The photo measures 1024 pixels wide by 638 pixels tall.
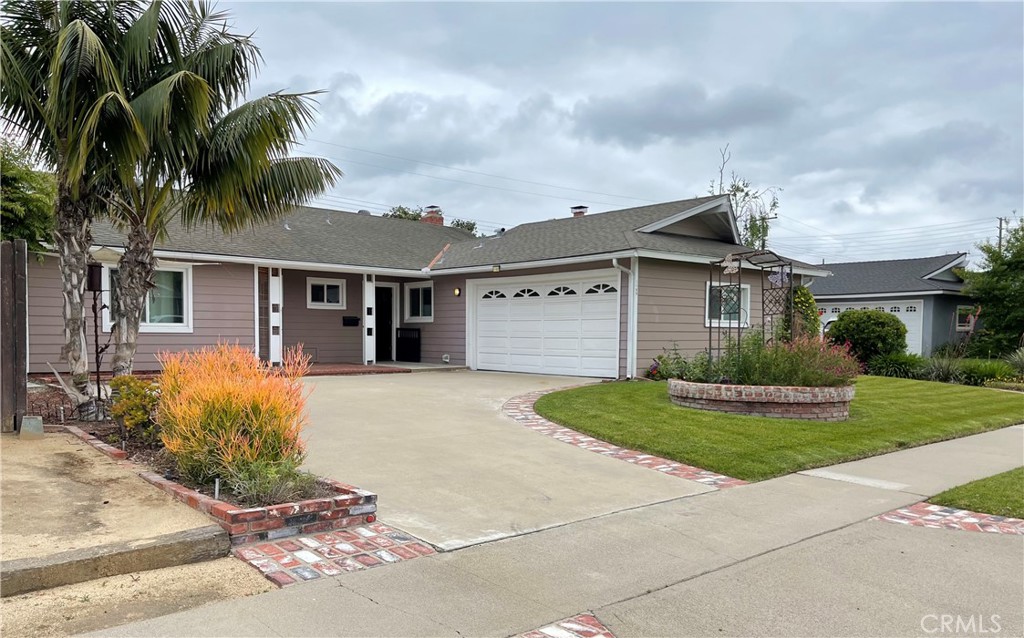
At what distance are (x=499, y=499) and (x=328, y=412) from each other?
4.61m

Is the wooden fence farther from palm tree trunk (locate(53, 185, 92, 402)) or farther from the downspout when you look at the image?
the downspout

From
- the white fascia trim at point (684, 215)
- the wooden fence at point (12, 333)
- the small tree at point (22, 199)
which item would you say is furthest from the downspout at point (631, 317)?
the small tree at point (22, 199)

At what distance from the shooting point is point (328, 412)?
947 centimetres

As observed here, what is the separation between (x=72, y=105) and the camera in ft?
23.0

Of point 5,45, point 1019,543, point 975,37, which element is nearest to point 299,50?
point 5,45

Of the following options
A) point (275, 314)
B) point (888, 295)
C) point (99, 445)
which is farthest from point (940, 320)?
point (99, 445)

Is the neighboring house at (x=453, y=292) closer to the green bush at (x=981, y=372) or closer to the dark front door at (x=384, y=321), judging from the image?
the dark front door at (x=384, y=321)

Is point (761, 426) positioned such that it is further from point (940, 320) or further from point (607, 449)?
point (940, 320)

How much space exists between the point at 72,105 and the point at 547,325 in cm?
1054

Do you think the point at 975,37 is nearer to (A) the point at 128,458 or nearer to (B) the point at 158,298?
(A) the point at 128,458

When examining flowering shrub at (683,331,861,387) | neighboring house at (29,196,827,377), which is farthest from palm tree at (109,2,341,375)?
flowering shrub at (683,331,861,387)

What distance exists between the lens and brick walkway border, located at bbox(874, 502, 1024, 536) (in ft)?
17.2

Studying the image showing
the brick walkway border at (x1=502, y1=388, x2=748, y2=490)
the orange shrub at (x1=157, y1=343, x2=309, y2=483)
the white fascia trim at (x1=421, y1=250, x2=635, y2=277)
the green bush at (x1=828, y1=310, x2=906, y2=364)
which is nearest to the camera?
the orange shrub at (x1=157, y1=343, x2=309, y2=483)

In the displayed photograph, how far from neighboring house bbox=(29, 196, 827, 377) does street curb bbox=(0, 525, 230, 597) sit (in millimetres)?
8655
